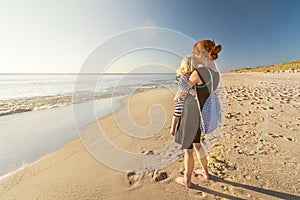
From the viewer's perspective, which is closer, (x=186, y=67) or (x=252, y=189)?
(x=186, y=67)

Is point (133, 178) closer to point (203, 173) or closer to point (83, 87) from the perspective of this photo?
point (203, 173)

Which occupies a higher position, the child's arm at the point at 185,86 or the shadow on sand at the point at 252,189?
the child's arm at the point at 185,86

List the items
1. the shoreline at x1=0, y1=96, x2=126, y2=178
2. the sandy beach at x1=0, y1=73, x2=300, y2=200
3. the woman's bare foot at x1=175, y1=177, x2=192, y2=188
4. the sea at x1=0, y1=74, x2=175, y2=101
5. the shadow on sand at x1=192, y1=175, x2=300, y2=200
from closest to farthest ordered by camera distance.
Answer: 1. the shadow on sand at x1=192, y1=175, x2=300, y2=200
2. the sandy beach at x1=0, y1=73, x2=300, y2=200
3. the woman's bare foot at x1=175, y1=177, x2=192, y2=188
4. the shoreline at x1=0, y1=96, x2=126, y2=178
5. the sea at x1=0, y1=74, x2=175, y2=101

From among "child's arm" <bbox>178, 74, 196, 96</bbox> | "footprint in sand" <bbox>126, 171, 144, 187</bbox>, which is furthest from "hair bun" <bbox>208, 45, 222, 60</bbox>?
"footprint in sand" <bbox>126, 171, 144, 187</bbox>

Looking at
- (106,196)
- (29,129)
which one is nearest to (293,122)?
(106,196)

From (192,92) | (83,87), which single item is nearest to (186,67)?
(192,92)

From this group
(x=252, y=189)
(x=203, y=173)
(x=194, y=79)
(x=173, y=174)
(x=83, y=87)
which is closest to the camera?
(x=194, y=79)

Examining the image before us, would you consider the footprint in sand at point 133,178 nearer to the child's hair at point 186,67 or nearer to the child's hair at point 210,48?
the child's hair at point 186,67

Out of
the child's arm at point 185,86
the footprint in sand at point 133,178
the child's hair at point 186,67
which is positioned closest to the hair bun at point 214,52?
the child's hair at point 186,67

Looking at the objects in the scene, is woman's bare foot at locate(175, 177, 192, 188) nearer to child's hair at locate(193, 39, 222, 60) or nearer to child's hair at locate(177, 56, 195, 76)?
child's hair at locate(177, 56, 195, 76)

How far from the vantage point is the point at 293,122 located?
448 centimetres

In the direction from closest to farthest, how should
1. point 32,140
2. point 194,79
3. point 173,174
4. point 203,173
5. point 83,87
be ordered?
point 194,79
point 203,173
point 173,174
point 32,140
point 83,87

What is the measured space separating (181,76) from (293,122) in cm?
409

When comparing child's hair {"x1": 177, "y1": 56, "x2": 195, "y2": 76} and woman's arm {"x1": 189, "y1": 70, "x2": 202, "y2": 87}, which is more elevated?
child's hair {"x1": 177, "y1": 56, "x2": 195, "y2": 76}
